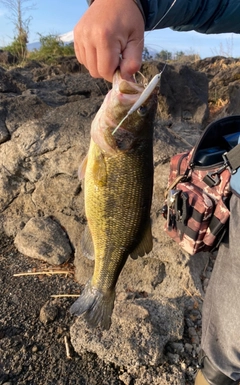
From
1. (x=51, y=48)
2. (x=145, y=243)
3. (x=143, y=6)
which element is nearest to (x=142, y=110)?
(x=143, y=6)

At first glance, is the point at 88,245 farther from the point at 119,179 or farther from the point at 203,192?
the point at 203,192

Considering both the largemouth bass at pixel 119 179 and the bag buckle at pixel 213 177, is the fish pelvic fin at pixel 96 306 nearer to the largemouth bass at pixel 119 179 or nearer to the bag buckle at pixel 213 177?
the largemouth bass at pixel 119 179

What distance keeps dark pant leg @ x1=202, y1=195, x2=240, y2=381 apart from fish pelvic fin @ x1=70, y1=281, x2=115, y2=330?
562 mm

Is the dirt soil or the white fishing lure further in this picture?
the dirt soil

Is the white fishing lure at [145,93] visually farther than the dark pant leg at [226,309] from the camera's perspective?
No

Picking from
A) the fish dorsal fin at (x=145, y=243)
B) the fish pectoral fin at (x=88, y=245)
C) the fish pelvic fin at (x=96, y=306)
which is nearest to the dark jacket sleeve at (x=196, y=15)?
the fish dorsal fin at (x=145, y=243)

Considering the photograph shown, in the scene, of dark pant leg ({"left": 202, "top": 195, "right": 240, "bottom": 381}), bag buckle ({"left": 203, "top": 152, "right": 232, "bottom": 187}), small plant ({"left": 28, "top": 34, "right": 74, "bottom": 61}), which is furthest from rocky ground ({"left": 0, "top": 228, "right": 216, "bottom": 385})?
small plant ({"left": 28, "top": 34, "right": 74, "bottom": 61})

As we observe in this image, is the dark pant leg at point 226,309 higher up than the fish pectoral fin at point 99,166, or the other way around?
the fish pectoral fin at point 99,166

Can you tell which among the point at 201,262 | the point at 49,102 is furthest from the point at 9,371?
the point at 49,102

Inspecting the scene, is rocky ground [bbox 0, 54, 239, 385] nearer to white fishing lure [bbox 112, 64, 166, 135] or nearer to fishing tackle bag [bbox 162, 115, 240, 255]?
fishing tackle bag [bbox 162, 115, 240, 255]

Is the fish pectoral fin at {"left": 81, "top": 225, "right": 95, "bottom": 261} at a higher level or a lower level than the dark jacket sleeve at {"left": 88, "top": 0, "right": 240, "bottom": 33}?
lower

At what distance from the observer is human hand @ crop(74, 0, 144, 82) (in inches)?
52.3

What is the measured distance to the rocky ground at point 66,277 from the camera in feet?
8.27

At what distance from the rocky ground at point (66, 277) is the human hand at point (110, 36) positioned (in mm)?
1796
